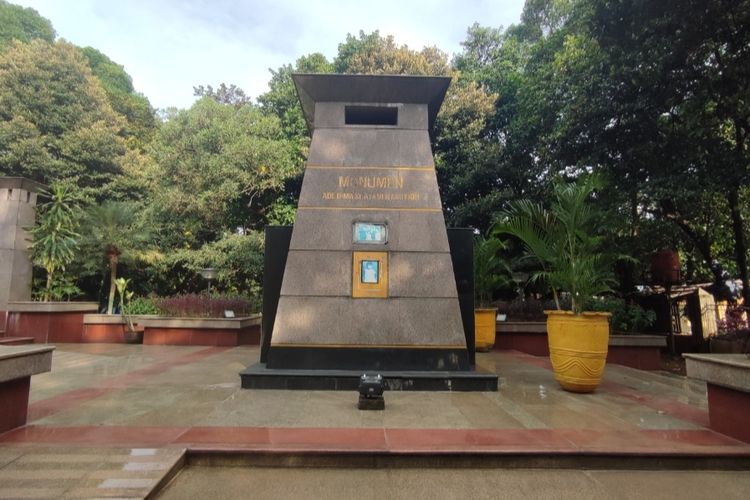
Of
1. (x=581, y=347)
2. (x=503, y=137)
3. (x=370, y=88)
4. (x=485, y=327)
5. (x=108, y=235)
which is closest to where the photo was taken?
(x=581, y=347)

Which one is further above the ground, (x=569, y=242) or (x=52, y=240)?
(x=52, y=240)

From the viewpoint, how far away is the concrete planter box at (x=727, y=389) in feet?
13.1

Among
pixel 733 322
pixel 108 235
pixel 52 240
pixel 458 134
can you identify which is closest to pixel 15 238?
pixel 52 240

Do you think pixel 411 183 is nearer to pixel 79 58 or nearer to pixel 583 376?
pixel 583 376

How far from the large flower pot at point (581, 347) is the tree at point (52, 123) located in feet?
62.8

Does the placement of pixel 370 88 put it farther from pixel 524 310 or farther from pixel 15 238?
pixel 15 238

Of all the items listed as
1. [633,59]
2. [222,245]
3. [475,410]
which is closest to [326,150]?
[475,410]

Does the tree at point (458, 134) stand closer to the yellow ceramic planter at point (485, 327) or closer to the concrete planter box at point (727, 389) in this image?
the yellow ceramic planter at point (485, 327)

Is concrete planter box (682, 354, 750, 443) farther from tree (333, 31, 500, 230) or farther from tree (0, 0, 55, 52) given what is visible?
tree (0, 0, 55, 52)

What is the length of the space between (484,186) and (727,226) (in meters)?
8.01

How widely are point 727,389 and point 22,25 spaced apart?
41.2 m

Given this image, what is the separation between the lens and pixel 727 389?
4258 mm

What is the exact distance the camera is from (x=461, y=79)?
1933 cm

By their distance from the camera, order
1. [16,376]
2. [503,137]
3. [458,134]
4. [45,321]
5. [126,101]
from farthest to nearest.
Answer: [126,101], [503,137], [458,134], [45,321], [16,376]
